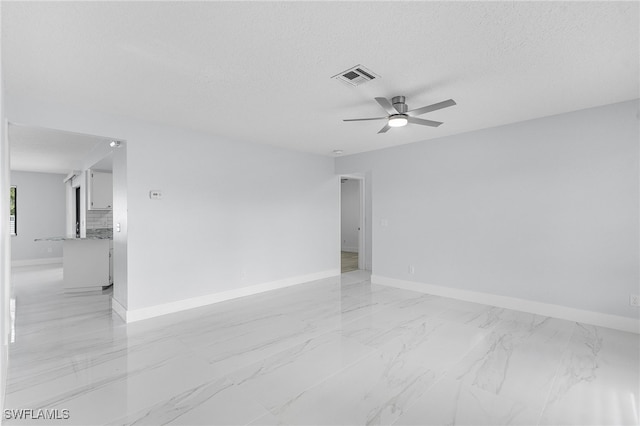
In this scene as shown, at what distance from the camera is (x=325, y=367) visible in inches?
100

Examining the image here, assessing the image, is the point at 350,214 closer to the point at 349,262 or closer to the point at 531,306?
the point at 349,262

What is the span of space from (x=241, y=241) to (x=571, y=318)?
4394mm

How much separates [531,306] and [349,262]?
173 inches

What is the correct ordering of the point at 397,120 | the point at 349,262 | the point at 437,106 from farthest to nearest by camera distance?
the point at 349,262 < the point at 397,120 < the point at 437,106

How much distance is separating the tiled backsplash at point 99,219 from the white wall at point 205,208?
111 inches

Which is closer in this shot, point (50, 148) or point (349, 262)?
point (50, 148)

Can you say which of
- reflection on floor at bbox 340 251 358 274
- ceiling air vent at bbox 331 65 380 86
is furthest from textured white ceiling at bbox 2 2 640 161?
reflection on floor at bbox 340 251 358 274

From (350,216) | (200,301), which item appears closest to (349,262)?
(350,216)

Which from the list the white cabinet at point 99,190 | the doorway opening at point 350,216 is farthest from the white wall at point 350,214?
the white cabinet at point 99,190

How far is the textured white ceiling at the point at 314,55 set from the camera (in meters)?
1.77

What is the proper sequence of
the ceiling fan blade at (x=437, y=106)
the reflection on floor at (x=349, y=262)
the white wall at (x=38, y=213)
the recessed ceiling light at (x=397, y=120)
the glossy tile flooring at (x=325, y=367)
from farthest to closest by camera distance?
the white wall at (x=38, y=213)
the reflection on floor at (x=349, y=262)
the recessed ceiling light at (x=397, y=120)
the ceiling fan blade at (x=437, y=106)
the glossy tile flooring at (x=325, y=367)

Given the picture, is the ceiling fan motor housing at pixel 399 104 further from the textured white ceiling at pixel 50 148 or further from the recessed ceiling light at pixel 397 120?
Result: the textured white ceiling at pixel 50 148

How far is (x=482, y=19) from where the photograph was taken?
72.3 inches

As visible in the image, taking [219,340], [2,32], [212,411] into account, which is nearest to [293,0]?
[2,32]
